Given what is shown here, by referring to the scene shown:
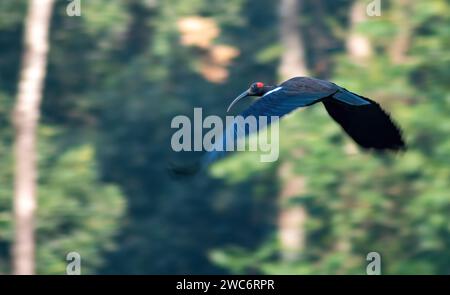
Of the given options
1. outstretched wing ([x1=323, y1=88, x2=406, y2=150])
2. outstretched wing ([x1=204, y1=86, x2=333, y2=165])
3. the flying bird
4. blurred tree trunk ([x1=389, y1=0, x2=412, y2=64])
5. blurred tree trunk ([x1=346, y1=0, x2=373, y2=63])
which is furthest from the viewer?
blurred tree trunk ([x1=346, y1=0, x2=373, y2=63])

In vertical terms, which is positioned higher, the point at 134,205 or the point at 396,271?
the point at 134,205

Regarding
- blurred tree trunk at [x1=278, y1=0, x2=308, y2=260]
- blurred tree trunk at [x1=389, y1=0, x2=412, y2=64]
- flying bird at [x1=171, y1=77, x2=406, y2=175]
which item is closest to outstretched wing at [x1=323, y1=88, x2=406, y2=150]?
flying bird at [x1=171, y1=77, x2=406, y2=175]

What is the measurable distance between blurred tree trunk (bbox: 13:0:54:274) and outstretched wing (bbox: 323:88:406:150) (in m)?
6.04

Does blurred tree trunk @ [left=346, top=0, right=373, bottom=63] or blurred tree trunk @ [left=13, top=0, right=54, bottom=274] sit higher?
blurred tree trunk @ [left=346, top=0, right=373, bottom=63]

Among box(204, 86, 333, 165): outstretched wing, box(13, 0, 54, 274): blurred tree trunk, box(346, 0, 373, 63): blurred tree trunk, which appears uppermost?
box(346, 0, 373, 63): blurred tree trunk

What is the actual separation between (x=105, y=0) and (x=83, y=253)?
3265 millimetres

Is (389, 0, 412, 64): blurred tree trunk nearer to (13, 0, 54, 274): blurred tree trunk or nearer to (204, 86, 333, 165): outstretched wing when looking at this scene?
(13, 0, 54, 274): blurred tree trunk

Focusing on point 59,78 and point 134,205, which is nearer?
point 59,78

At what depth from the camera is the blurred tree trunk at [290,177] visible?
58.9ft

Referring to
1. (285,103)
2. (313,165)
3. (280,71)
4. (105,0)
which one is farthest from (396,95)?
(285,103)

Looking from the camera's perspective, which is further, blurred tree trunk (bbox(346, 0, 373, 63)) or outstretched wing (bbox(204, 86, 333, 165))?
blurred tree trunk (bbox(346, 0, 373, 63))

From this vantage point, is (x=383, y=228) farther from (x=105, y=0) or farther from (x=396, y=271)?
(x=105, y=0)

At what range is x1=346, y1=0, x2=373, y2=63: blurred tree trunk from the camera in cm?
1785
